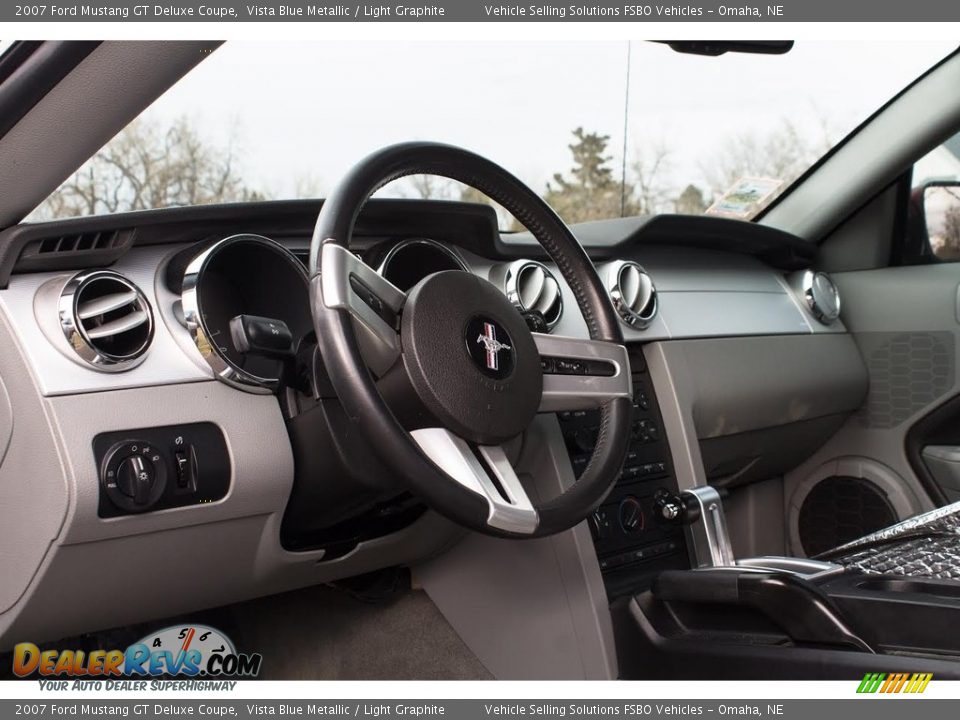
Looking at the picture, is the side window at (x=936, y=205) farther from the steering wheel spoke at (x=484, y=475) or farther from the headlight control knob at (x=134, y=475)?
the headlight control knob at (x=134, y=475)

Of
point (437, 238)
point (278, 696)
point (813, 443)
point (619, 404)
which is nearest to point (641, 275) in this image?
point (437, 238)

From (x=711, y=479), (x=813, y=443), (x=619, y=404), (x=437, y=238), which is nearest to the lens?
(x=619, y=404)

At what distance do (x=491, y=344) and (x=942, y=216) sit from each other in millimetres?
1641

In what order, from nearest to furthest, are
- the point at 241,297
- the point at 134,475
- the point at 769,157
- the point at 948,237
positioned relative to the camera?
the point at 134,475 → the point at 241,297 → the point at 948,237 → the point at 769,157

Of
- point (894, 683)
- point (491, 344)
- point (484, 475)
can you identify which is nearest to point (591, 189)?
point (491, 344)

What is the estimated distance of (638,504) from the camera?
6.01 feet

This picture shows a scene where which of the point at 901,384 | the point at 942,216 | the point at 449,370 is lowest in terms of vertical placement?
the point at 901,384

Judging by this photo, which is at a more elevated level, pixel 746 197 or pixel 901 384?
pixel 746 197

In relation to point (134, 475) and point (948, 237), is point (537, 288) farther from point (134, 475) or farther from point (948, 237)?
point (948, 237)

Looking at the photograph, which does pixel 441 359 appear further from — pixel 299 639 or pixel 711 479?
pixel 711 479

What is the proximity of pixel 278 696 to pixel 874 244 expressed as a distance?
189cm

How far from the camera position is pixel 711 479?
7.31 ft

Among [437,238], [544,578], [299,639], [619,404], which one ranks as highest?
[437,238]

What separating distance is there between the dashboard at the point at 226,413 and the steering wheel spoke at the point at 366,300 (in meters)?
0.13
